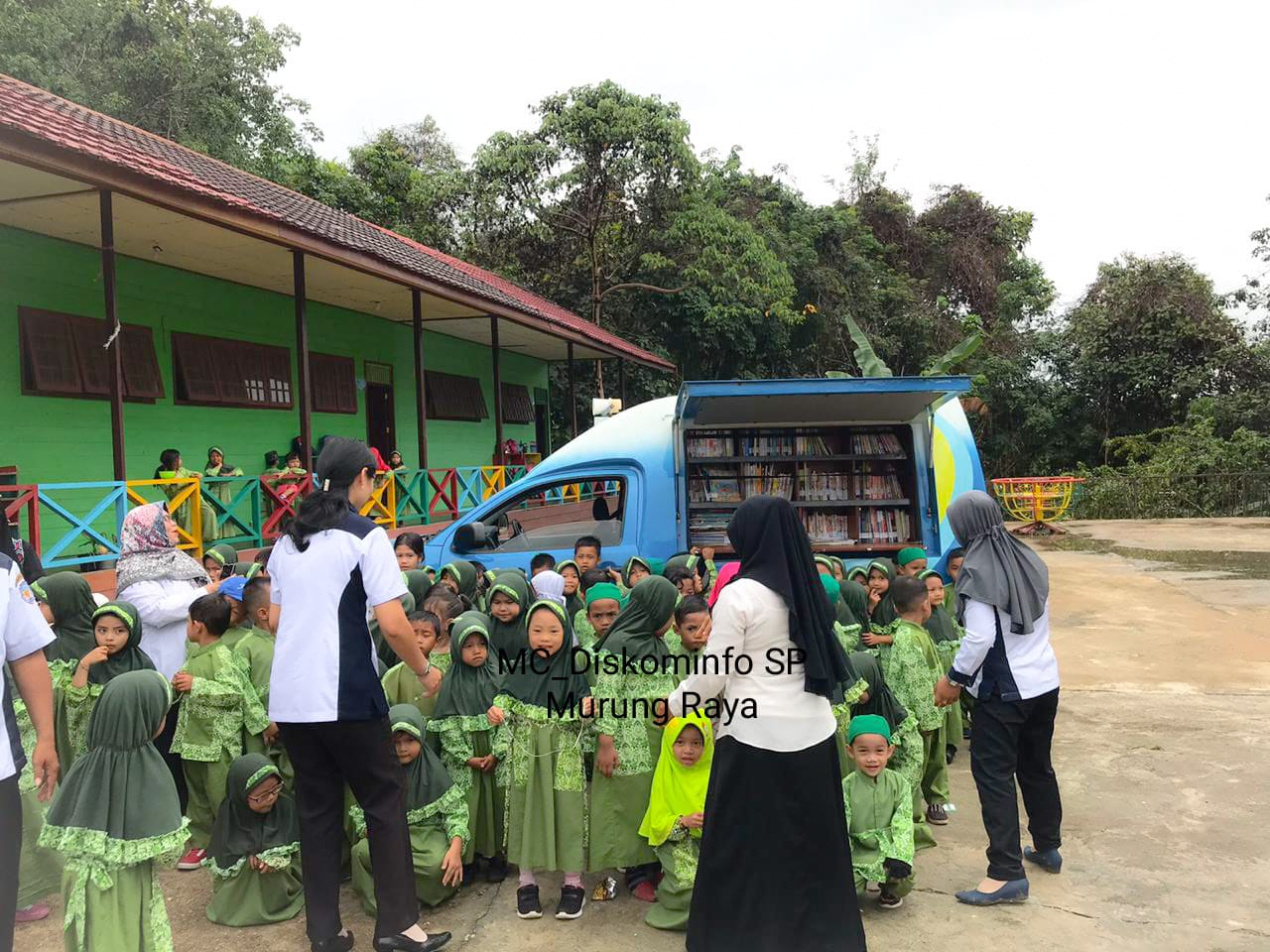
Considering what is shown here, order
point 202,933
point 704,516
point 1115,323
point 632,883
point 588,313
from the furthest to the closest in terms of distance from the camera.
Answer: point 1115,323 → point 588,313 → point 704,516 → point 632,883 → point 202,933

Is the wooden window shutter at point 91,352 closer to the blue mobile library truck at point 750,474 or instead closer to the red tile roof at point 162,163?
the red tile roof at point 162,163

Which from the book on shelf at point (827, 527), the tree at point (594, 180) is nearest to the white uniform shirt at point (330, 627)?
the book on shelf at point (827, 527)

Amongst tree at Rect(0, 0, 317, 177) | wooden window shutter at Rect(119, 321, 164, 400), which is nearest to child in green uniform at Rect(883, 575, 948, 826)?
wooden window shutter at Rect(119, 321, 164, 400)

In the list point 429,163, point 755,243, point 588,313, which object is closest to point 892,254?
point 755,243

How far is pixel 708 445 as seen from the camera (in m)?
7.10

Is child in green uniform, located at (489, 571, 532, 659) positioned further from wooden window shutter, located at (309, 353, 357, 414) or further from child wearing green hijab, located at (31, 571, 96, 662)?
wooden window shutter, located at (309, 353, 357, 414)

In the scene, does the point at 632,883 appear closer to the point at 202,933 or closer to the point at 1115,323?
the point at 202,933

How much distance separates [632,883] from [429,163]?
35.5 m

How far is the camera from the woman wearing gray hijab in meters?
3.43

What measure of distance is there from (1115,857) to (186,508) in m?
7.81

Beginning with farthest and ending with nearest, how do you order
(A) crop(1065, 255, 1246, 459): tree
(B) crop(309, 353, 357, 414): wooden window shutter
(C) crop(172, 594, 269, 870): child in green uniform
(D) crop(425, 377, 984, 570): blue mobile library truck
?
1. (A) crop(1065, 255, 1246, 459): tree
2. (B) crop(309, 353, 357, 414): wooden window shutter
3. (D) crop(425, 377, 984, 570): blue mobile library truck
4. (C) crop(172, 594, 269, 870): child in green uniform

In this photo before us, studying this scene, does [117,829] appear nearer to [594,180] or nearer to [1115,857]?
[1115,857]

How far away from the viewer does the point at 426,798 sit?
3.44 metres

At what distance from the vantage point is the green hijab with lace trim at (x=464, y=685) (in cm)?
364
